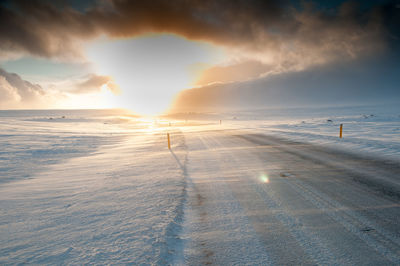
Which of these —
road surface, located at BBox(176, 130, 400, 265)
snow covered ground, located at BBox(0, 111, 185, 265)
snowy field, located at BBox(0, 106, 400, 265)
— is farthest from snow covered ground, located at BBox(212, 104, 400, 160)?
snow covered ground, located at BBox(0, 111, 185, 265)

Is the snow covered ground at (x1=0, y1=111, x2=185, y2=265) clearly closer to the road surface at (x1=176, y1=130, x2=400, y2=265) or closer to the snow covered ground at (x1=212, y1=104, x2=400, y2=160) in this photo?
the road surface at (x1=176, y1=130, x2=400, y2=265)

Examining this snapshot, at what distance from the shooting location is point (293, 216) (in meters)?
3.45

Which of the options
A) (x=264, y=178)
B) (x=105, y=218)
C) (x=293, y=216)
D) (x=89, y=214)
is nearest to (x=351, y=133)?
(x=264, y=178)

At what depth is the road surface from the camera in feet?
8.24

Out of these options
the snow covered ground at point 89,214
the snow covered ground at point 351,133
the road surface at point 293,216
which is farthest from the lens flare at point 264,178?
the snow covered ground at point 351,133

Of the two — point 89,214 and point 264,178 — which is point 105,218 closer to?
point 89,214

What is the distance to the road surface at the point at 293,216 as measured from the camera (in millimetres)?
2512

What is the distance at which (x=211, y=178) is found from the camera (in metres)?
5.80

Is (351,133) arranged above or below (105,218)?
above

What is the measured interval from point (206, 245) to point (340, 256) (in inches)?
68.5

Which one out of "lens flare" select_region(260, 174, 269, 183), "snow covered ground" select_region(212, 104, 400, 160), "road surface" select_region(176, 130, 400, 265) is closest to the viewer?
"road surface" select_region(176, 130, 400, 265)

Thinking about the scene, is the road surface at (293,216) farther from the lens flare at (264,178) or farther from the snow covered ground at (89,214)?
the snow covered ground at (89,214)

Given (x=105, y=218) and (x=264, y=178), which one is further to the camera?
(x=264, y=178)

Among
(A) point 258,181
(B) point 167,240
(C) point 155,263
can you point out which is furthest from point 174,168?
(C) point 155,263
